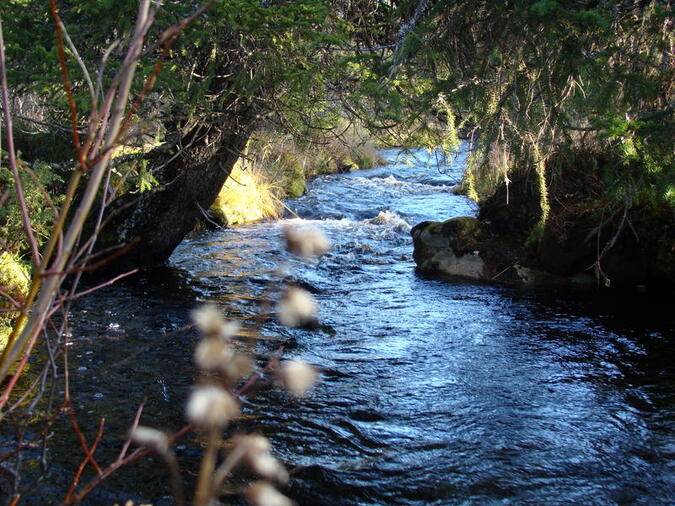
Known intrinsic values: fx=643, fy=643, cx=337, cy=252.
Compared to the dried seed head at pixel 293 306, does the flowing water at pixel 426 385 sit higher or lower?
lower

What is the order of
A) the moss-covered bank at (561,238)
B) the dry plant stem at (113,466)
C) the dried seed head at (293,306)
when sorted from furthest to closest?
the moss-covered bank at (561,238) → the dry plant stem at (113,466) → the dried seed head at (293,306)

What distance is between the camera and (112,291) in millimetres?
7859

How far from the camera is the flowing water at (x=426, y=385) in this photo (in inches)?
151

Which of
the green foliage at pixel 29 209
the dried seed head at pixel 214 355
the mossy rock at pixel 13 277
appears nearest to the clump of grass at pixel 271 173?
the green foliage at pixel 29 209

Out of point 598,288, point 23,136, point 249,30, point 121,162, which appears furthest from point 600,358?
point 23,136

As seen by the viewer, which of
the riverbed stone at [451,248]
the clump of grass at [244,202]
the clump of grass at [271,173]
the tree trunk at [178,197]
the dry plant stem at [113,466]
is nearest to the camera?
the dry plant stem at [113,466]

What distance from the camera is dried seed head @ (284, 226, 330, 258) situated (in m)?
1.08

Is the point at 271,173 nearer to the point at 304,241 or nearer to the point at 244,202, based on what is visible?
the point at 244,202

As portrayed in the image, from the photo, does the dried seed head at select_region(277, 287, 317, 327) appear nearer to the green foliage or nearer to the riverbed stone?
the green foliage

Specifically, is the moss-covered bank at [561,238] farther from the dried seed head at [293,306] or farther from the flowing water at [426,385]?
the dried seed head at [293,306]

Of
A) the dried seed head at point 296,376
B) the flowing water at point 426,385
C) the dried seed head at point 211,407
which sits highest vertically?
the dried seed head at point 296,376

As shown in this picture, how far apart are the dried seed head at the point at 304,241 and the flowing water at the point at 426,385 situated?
0.90 m

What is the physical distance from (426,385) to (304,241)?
446 centimetres

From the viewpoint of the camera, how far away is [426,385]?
5324mm
